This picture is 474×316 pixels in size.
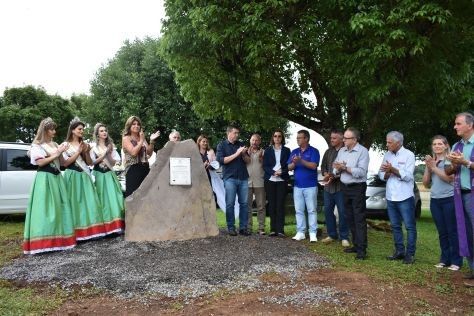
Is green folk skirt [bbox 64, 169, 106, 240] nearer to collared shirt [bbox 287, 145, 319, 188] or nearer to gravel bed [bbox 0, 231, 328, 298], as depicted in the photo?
gravel bed [bbox 0, 231, 328, 298]

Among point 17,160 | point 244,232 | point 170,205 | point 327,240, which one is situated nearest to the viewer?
point 170,205

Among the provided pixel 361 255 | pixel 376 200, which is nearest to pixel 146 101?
pixel 376 200

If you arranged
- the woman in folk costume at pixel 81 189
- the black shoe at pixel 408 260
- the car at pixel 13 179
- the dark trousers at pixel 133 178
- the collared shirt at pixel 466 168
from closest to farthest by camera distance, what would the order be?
the collared shirt at pixel 466 168
the black shoe at pixel 408 260
the woman in folk costume at pixel 81 189
the dark trousers at pixel 133 178
the car at pixel 13 179

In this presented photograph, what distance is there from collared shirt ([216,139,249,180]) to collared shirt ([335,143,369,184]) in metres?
1.76

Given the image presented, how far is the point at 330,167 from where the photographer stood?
8.46 meters

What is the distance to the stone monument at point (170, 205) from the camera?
25.3 feet

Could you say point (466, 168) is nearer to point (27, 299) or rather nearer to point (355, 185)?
point (355, 185)

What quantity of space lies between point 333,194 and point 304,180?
554 millimetres

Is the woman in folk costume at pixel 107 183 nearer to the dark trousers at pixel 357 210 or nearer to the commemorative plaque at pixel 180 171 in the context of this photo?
the commemorative plaque at pixel 180 171

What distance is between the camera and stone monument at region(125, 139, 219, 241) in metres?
7.70

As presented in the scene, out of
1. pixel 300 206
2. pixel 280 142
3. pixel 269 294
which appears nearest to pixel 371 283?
pixel 269 294

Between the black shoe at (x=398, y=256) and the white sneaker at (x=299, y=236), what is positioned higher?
the white sneaker at (x=299, y=236)

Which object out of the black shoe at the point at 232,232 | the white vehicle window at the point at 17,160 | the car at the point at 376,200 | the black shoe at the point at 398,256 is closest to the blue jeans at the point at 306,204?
the black shoe at the point at 232,232

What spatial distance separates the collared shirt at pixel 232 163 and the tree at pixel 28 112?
24392 mm
